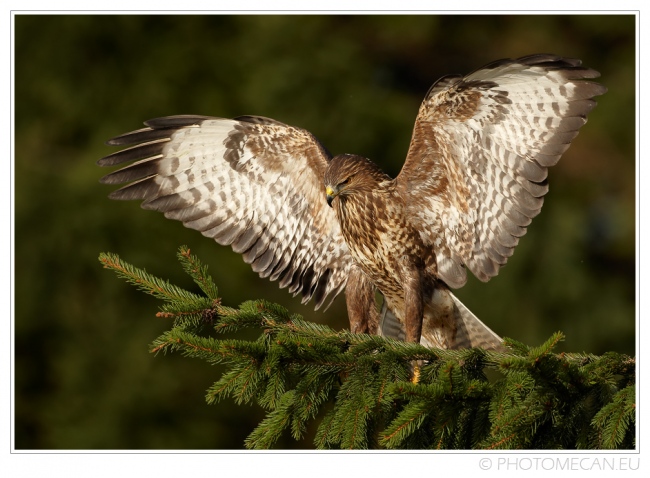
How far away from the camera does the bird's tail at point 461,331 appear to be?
4.57 metres

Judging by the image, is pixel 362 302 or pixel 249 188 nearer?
pixel 362 302

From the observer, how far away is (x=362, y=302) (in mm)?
4738

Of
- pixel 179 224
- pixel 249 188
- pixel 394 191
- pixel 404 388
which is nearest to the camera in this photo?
pixel 404 388

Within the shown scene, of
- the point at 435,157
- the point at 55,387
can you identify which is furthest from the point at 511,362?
the point at 55,387

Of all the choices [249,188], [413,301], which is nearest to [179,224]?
[249,188]

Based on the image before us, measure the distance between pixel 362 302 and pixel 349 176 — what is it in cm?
70

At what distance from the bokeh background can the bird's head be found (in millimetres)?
6898

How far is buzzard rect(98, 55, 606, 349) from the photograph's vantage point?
4113 mm

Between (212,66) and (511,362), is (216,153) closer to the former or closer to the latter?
(511,362)

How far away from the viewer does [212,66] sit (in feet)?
44.8

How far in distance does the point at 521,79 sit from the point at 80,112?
10.8m

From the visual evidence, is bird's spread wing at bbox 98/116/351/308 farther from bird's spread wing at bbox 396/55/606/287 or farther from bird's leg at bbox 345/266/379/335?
bird's spread wing at bbox 396/55/606/287

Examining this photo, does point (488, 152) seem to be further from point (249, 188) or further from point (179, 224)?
point (179, 224)

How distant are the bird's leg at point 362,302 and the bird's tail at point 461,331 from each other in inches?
2.5
